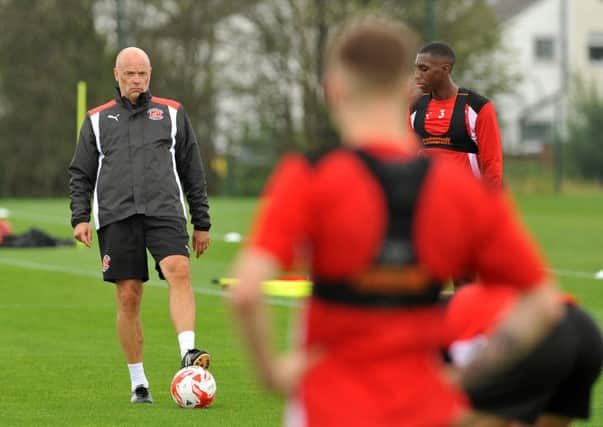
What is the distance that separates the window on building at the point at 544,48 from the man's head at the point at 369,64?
71.4 metres

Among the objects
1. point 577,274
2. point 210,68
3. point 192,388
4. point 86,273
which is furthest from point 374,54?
point 210,68

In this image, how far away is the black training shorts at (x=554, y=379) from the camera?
450cm

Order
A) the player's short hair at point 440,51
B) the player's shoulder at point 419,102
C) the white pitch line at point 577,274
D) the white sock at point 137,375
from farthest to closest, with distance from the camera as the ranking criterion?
the white pitch line at point 577,274 < the player's shoulder at point 419,102 < the player's short hair at point 440,51 < the white sock at point 137,375

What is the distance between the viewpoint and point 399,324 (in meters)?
3.78

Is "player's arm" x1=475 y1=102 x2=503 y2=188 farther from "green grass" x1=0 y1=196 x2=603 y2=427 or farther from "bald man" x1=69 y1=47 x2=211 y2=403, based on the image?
"bald man" x1=69 y1=47 x2=211 y2=403

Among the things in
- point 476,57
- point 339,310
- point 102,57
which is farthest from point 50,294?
point 476,57

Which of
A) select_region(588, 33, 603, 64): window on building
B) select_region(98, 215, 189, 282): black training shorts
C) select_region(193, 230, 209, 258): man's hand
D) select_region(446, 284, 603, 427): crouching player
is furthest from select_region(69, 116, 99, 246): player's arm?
select_region(588, 33, 603, 64): window on building

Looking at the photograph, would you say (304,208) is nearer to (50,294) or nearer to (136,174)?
(136,174)

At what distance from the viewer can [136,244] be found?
9227mm

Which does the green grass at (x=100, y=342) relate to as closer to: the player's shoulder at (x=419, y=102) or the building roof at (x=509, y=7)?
the player's shoulder at (x=419, y=102)

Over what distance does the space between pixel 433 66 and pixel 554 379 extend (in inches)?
229

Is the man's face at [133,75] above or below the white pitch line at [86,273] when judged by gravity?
above

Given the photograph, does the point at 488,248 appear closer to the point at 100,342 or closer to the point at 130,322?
the point at 130,322

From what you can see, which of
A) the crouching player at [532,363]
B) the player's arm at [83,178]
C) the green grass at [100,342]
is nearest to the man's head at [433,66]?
the green grass at [100,342]
